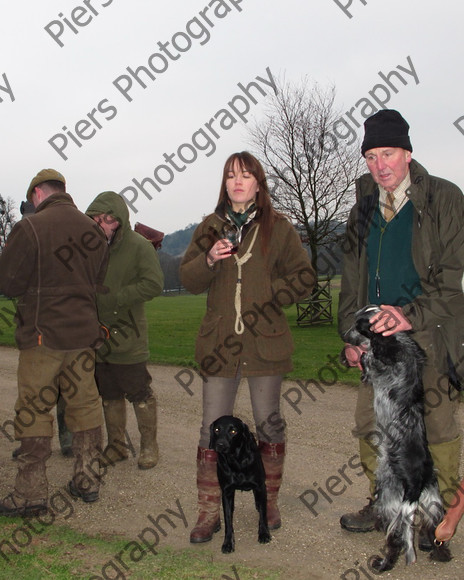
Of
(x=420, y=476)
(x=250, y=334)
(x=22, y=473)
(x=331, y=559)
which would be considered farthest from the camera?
(x=22, y=473)

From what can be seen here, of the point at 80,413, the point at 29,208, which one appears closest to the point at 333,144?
the point at 29,208

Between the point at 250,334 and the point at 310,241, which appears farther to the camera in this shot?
the point at 310,241

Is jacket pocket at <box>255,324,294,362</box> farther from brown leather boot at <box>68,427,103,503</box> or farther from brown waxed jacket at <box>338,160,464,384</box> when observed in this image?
brown leather boot at <box>68,427,103,503</box>

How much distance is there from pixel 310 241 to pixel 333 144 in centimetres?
433

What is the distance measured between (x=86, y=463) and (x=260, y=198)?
2614mm

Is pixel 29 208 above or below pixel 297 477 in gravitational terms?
above

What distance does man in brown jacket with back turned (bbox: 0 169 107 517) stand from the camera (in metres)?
4.65

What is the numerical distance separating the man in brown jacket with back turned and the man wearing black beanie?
218cm

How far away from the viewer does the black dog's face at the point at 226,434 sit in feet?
12.9

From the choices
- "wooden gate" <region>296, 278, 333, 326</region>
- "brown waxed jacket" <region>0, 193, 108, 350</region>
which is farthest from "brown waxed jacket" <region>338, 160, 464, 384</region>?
"wooden gate" <region>296, 278, 333, 326</region>

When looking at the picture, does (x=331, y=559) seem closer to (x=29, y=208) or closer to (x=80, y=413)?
(x=80, y=413)

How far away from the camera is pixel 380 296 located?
12.9 feet

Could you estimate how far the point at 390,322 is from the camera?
3.56 meters

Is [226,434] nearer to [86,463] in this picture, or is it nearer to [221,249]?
[221,249]
